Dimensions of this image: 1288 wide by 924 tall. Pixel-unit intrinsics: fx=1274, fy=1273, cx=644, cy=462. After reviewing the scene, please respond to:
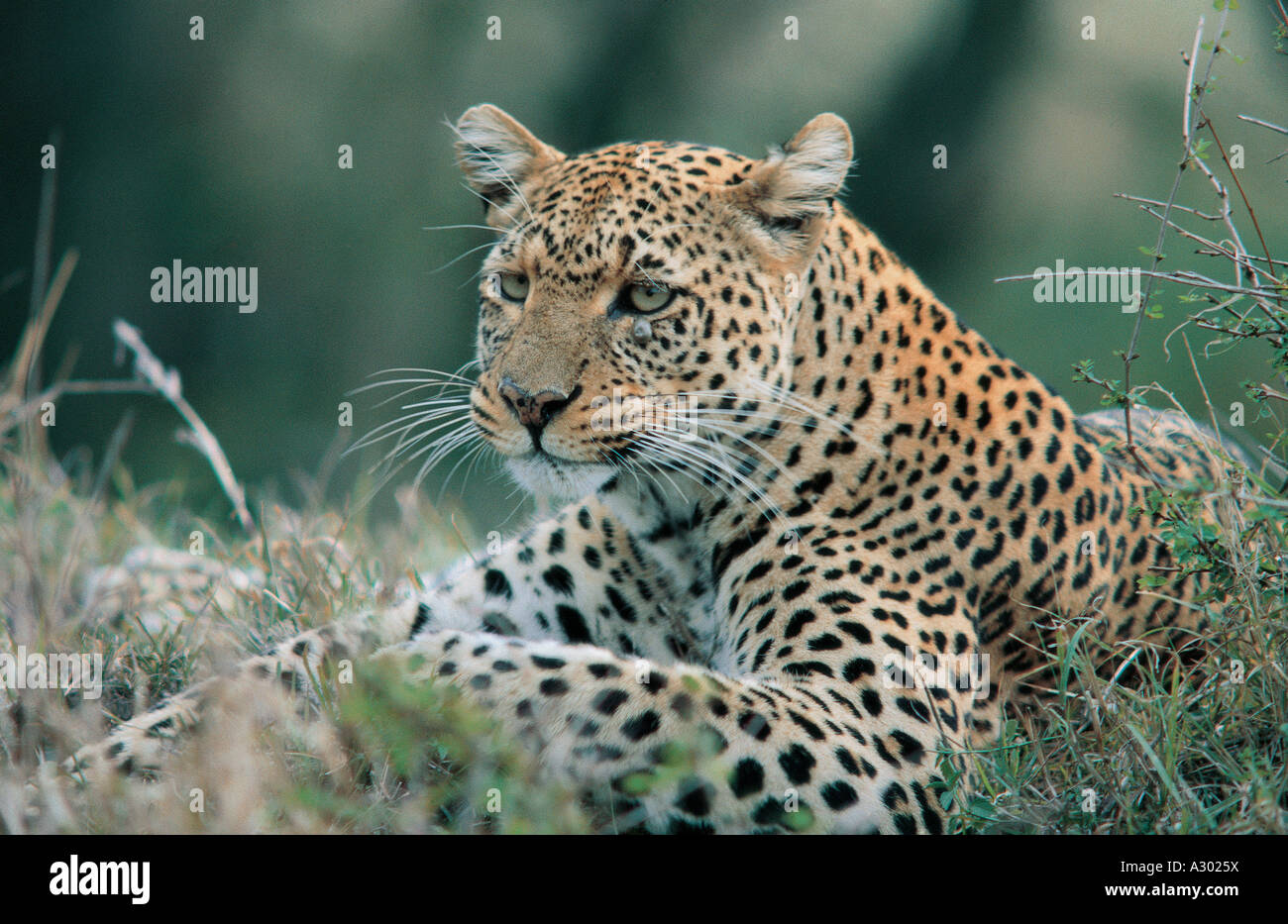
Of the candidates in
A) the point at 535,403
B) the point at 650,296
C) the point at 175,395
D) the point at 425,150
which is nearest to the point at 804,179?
the point at 650,296

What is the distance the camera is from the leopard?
168 inches

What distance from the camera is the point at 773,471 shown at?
15.4 ft

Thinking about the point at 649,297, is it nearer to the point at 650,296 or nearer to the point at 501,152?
the point at 650,296


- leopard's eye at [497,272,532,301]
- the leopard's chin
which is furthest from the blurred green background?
the leopard's chin

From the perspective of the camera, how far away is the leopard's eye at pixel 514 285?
488 cm

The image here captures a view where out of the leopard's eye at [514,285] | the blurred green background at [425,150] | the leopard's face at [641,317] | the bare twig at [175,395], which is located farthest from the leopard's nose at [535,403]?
the blurred green background at [425,150]

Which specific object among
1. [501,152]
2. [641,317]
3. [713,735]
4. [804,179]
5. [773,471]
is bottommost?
[713,735]

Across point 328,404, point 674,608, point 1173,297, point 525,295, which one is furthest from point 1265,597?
point 328,404

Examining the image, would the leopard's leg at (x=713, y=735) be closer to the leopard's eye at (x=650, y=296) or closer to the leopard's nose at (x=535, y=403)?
the leopard's nose at (x=535, y=403)

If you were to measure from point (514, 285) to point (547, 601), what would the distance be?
49.3 inches

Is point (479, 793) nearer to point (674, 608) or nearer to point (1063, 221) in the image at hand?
point (674, 608)

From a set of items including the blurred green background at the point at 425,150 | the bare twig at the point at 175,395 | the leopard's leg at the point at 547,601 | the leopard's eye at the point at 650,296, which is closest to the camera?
the leopard's eye at the point at 650,296

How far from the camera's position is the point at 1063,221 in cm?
1384

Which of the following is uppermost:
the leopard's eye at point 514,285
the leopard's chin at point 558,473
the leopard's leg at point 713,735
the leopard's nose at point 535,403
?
the leopard's eye at point 514,285
